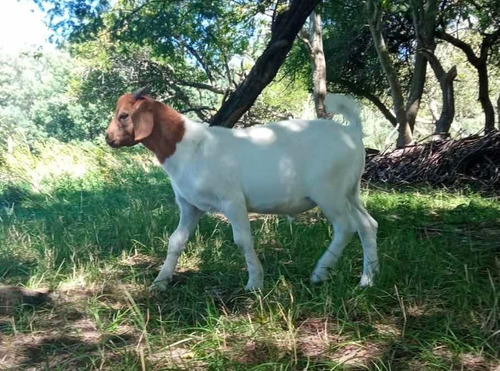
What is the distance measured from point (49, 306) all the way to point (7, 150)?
1214 cm

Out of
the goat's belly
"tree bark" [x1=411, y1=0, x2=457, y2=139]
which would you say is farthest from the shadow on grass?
"tree bark" [x1=411, y1=0, x2=457, y2=139]

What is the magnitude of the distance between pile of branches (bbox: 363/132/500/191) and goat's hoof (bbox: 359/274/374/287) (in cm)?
610

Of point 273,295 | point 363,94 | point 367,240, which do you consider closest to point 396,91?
point 363,94

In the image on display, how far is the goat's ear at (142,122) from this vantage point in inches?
174

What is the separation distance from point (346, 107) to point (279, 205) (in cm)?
96

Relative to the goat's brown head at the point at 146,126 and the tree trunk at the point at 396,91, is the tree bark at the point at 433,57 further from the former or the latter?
the goat's brown head at the point at 146,126

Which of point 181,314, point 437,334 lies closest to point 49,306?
point 181,314

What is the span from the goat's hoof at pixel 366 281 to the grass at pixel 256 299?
2.9 inches

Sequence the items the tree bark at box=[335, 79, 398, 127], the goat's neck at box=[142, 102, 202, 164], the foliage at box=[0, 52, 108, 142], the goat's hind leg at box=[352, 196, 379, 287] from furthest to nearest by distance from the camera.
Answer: the foliage at box=[0, 52, 108, 142] < the tree bark at box=[335, 79, 398, 127] < the goat's neck at box=[142, 102, 202, 164] < the goat's hind leg at box=[352, 196, 379, 287]

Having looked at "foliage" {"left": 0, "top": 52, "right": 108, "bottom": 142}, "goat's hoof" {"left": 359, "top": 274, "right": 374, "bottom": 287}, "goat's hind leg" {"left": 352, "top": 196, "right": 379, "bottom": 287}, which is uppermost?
"goat's hind leg" {"left": 352, "top": 196, "right": 379, "bottom": 287}

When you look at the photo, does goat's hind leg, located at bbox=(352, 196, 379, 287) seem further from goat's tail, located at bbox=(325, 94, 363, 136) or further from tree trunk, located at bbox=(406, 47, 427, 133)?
tree trunk, located at bbox=(406, 47, 427, 133)

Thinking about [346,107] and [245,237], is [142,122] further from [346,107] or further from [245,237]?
[346,107]

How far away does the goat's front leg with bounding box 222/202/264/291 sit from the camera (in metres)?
4.29

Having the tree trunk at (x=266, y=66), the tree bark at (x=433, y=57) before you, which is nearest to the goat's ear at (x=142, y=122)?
the tree trunk at (x=266, y=66)
